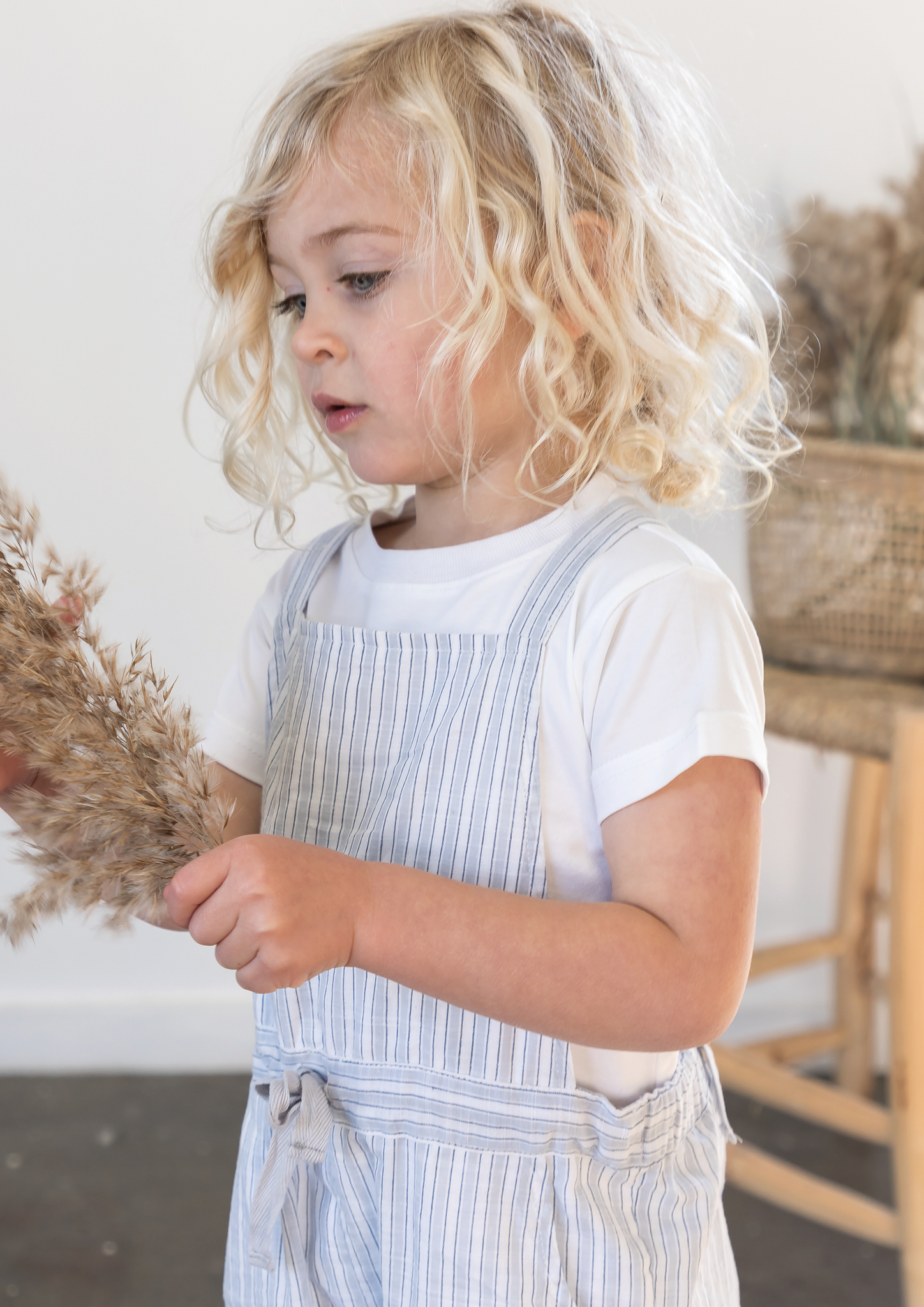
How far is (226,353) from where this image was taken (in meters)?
0.80

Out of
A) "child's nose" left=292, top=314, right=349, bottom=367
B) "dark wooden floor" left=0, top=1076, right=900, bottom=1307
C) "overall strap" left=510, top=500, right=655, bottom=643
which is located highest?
"child's nose" left=292, top=314, right=349, bottom=367

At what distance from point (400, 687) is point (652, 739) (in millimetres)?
172

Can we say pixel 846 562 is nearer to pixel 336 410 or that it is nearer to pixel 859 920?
pixel 859 920

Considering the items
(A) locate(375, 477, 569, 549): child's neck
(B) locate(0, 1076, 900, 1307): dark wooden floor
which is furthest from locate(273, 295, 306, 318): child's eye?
(B) locate(0, 1076, 900, 1307): dark wooden floor

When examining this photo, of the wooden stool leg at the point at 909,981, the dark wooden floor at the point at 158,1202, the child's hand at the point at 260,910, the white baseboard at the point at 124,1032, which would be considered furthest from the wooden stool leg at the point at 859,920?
the child's hand at the point at 260,910

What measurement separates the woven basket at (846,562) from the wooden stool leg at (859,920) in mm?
259

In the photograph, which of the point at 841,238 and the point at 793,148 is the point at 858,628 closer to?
the point at 841,238

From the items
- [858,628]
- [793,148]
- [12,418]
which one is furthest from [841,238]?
[12,418]

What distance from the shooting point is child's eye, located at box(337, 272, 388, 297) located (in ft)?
2.15

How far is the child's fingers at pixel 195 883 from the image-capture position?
49 cm

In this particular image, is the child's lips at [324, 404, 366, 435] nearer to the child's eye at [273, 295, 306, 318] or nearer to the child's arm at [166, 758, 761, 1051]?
the child's eye at [273, 295, 306, 318]

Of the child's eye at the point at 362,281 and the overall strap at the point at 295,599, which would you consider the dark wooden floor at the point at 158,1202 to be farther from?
the child's eye at the point at 362,281

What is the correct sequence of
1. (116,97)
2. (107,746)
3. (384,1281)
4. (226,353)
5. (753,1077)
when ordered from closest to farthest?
(107,746) < (384,1281) < (226,353) < (753,1077) < (116,97)

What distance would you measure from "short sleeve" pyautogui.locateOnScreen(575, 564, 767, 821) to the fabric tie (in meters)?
0.23
